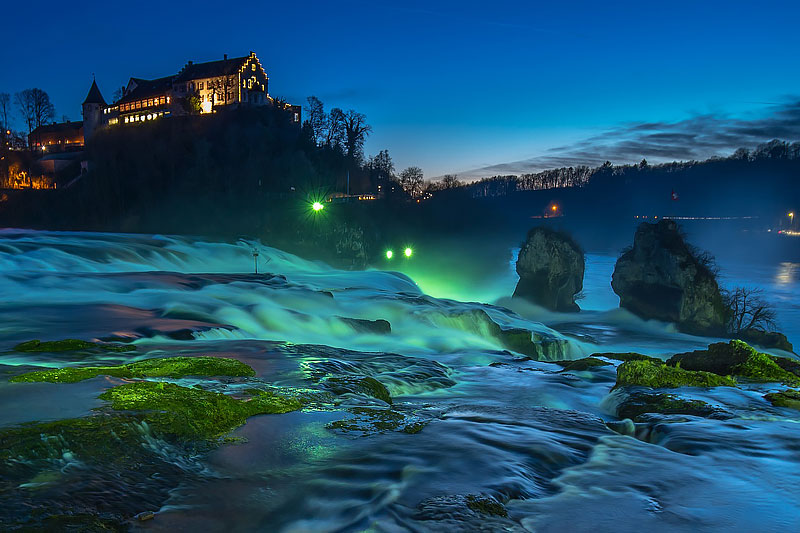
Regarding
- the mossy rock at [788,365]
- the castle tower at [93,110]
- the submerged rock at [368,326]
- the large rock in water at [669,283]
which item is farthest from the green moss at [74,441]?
the castle tower at [93,110]

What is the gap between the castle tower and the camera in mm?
103250

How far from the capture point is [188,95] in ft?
313

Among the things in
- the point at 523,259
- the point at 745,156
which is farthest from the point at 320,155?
the point at 745,156

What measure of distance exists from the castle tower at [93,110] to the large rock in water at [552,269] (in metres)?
93.6

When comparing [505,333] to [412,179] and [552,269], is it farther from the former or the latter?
[412,179]

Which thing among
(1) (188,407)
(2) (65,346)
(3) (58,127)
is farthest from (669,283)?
(3) (58,127)

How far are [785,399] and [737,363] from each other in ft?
9.10

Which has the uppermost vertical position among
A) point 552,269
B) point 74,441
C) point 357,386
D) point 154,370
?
point 74,441

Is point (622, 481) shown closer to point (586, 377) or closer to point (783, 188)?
point (586, 377)

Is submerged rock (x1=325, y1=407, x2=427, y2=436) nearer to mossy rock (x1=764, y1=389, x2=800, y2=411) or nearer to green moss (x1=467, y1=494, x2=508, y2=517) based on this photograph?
green moss (x1=467, y1=494, x2=508, y2=517)

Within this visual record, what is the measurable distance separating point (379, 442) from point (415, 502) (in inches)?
63.0

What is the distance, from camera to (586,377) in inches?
532

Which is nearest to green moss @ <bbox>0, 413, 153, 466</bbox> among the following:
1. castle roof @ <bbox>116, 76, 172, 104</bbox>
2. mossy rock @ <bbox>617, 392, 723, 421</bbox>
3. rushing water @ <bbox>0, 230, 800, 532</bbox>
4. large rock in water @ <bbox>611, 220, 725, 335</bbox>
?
rushing water @ <bbox>0, 230, 800, 532</bbox>

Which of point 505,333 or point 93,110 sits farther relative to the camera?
point 93,110
